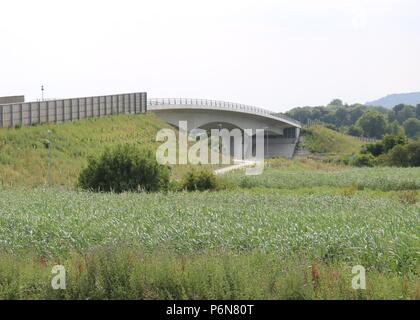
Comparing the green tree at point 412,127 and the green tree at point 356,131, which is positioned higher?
the green tree at point 412,127

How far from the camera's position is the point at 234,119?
9100 cm

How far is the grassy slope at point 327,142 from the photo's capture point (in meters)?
110

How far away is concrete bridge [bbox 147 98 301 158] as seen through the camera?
79062 mm

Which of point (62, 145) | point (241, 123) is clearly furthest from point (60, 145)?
point (241, 123)

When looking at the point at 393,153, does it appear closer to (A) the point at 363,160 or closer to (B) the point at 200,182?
(A) the point at 363,160

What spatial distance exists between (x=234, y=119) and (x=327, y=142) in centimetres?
2766

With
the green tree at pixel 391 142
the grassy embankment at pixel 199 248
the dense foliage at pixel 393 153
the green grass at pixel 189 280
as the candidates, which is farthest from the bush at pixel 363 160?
the green grass at pixel 189 280

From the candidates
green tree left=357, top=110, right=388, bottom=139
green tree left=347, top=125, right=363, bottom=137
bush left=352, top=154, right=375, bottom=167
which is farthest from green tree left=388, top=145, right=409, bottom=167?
green tree left=357, top=110, right=388, bottom=139

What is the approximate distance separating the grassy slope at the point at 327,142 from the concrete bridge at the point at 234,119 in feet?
9.14

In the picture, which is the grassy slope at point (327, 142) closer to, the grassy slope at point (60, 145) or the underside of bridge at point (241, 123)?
the underside of bridge at point (241, 123)

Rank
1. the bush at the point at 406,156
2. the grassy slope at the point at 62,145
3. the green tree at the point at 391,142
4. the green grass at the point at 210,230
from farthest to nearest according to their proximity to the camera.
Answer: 1. the green tree at the point at 391,142
2. the bush at the point at 406,156
3. the grassy slope at the point at 62,145
4. the green grass at the point at 210,230

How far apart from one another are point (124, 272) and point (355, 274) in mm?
3993
